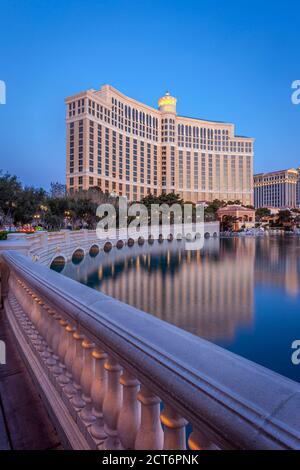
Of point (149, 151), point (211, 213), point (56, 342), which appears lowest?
point (56, 342)

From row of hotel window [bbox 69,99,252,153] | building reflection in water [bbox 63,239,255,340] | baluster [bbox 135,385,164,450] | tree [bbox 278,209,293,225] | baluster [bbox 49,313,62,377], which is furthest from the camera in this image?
row of hotel window [bbox 69,99,252,153]

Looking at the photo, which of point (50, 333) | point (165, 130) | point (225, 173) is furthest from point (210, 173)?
point (50, 333)

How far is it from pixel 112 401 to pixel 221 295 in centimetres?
1381

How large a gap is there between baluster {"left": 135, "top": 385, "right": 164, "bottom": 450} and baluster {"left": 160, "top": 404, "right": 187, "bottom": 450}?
0.38ft

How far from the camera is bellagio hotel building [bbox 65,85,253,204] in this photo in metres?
85.1

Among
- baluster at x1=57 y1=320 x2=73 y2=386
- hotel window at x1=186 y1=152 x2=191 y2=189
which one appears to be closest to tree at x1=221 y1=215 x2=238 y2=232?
hotel window at x1=186 y1=152 x2=191 y2=189

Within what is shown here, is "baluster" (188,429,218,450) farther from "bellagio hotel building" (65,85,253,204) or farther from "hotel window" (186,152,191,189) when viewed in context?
"hotel window" (186,152,191,189)

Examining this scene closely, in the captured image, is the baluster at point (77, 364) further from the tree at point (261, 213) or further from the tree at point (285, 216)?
the tree at point (261, 213)

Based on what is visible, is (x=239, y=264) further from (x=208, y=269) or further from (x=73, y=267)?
(x=73, y=267)

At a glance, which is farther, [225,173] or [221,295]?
[225,173]

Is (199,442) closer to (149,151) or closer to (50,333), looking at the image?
(50,333)

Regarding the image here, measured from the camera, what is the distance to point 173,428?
3.48ft

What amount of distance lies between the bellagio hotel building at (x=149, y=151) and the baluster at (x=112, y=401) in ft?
265
